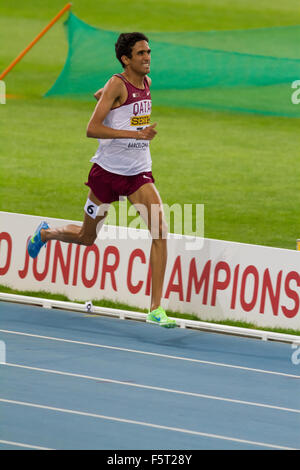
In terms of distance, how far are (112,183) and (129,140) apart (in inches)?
14.9

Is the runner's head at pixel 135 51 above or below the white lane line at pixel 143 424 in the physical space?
above

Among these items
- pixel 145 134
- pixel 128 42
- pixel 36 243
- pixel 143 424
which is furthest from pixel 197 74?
pixel 143 424

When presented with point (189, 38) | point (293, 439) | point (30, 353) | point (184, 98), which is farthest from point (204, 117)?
point (293, 439)

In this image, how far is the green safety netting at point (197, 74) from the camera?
80.7 feet

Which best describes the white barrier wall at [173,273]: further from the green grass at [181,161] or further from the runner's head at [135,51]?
the green grass at [181,161]

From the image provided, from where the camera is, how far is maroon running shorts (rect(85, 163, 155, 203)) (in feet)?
31.5

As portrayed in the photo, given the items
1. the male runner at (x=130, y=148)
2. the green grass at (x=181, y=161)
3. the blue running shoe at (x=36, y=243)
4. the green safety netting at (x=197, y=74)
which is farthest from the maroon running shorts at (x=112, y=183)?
the green safety netting at (x=197, y=74)

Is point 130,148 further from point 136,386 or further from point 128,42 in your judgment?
point 136,386

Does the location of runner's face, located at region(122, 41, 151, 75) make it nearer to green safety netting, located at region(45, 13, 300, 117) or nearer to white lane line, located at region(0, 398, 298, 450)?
white lane line, located at region(0, 398, 298, 450)

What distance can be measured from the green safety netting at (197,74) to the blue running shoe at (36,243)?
1420cm

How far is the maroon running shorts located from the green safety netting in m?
14.9

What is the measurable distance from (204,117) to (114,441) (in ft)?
61.8

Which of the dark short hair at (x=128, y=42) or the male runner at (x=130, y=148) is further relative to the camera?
the dark short hair at (x=128, y=42)
